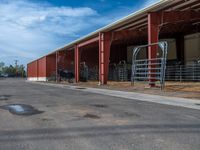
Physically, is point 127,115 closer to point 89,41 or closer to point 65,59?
point 89,41

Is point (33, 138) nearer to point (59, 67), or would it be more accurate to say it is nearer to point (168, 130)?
point (168, 130)

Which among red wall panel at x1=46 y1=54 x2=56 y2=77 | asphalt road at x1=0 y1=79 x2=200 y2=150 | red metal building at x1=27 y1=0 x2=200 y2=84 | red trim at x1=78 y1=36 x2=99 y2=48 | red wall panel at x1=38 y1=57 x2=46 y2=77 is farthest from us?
red wall panel at x1=38 y1=57 x2=46 y2=77

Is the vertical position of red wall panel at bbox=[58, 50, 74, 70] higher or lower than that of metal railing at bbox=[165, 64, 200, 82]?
higher

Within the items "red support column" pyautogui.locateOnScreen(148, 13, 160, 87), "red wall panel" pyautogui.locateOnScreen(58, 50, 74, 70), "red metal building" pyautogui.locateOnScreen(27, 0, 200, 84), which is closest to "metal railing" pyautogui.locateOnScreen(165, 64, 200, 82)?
"red metal building" pyautogui.locateOnScreen(27, 0, 200, 84)

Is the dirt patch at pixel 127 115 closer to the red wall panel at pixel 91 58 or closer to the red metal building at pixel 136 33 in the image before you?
the red metal building at pixel 136 33

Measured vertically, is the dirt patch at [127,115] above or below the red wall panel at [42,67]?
below

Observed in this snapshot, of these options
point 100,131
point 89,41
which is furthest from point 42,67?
point 100,131

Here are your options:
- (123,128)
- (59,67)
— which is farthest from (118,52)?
(123,128)

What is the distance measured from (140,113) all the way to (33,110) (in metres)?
3.47

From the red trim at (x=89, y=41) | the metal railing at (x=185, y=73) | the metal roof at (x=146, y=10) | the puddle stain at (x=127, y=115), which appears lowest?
the puddle stain at (x=127, y=115)

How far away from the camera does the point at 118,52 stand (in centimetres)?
5381

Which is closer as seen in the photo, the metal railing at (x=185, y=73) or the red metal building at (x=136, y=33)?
the red metal building at (x=136, y=33)

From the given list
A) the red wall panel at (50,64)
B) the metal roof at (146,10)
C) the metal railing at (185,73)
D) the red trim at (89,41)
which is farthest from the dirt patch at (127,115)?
the red wall panel at (50,64)

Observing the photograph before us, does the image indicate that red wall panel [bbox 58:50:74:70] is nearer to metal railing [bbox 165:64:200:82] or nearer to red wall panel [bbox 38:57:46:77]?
red wall panel [bbox 38:57:46:77]
